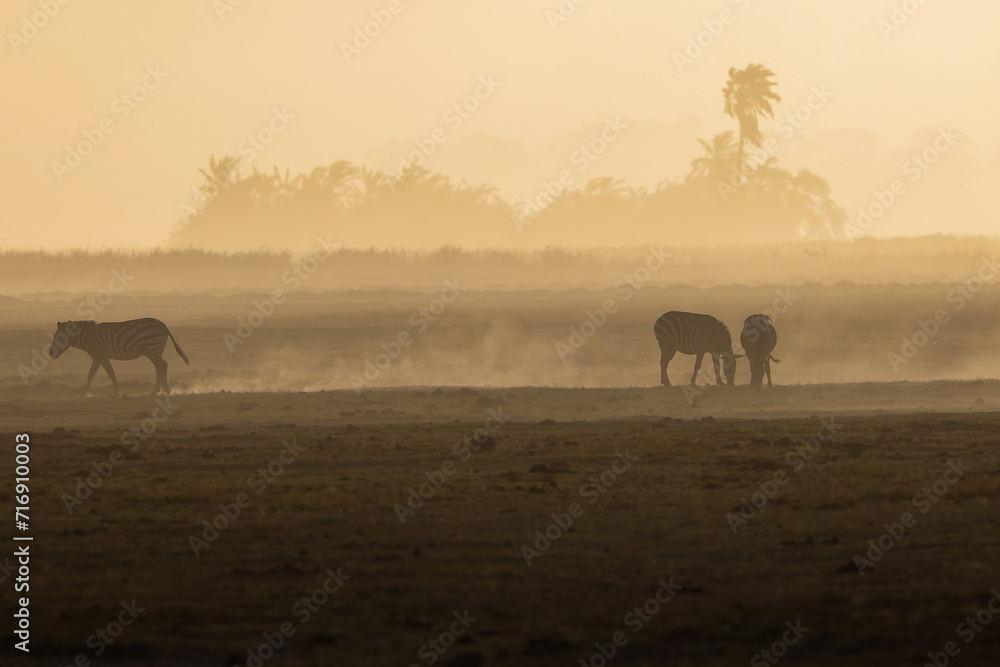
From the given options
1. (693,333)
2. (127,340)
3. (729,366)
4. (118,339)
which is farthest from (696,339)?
(118,339)

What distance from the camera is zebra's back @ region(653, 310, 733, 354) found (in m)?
30.5

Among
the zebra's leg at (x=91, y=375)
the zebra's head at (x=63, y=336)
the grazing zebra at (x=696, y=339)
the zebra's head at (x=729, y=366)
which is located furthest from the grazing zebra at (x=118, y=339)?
the zebra's head at (x=729, y=366)

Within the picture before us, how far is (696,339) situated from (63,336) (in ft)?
44.5

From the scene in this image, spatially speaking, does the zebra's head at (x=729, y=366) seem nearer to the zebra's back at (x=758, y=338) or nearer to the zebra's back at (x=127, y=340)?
the zebra's back at (x=758, y=338)

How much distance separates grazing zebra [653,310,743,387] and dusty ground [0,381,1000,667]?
28.9 ft

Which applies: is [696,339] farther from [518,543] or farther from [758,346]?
[518,543]

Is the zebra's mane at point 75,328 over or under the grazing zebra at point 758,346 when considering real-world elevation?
under

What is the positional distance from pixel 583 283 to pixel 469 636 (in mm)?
44062

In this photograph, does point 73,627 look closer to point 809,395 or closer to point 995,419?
point 995,419

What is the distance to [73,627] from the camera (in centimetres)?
862

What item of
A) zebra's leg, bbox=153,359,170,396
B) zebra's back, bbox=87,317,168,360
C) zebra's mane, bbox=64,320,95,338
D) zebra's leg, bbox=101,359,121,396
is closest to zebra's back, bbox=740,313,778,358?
zebra's leg, bbox=153,359,170,396

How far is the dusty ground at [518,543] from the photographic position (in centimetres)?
830

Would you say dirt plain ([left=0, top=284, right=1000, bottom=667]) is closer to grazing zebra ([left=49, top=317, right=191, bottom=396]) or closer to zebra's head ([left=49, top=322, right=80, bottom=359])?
grazing zebra ([left=49, top=317, right=191, bottom=396])

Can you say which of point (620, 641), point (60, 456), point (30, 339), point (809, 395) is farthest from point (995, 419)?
point (30, 339)
